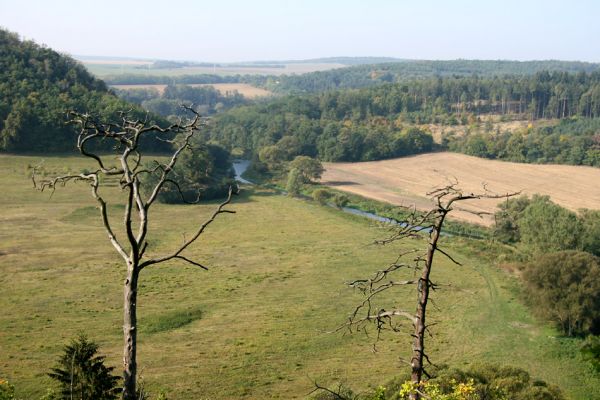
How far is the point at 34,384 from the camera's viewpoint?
26.2 m

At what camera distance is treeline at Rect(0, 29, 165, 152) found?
84250 millimetres

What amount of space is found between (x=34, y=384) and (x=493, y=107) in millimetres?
142945

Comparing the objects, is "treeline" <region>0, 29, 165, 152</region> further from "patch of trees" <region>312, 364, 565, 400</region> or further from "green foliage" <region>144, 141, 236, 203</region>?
"patch of trees" <region>312, 364, 565, 400</region>

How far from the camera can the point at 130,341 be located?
1023cm

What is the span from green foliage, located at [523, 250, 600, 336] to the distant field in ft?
98.6

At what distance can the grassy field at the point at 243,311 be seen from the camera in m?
29.5

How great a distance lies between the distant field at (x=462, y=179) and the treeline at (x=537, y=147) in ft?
7.40

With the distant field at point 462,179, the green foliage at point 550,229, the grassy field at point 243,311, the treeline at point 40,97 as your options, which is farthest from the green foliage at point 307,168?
the green foliage at point 550,229

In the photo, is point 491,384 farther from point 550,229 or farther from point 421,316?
point 550,229

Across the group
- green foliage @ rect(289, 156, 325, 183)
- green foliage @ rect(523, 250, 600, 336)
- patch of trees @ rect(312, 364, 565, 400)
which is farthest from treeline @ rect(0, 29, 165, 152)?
patch of trees @ rect(312, 364, 565, 400)

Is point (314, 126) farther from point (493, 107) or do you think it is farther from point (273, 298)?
point (273, 298)

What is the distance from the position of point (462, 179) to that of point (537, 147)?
22.8 m

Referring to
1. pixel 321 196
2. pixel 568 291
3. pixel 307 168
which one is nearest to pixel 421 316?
pixel 568 291

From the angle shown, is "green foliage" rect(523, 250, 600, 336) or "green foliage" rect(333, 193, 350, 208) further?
"green foliage" rect(333, 193, 350, 208)
